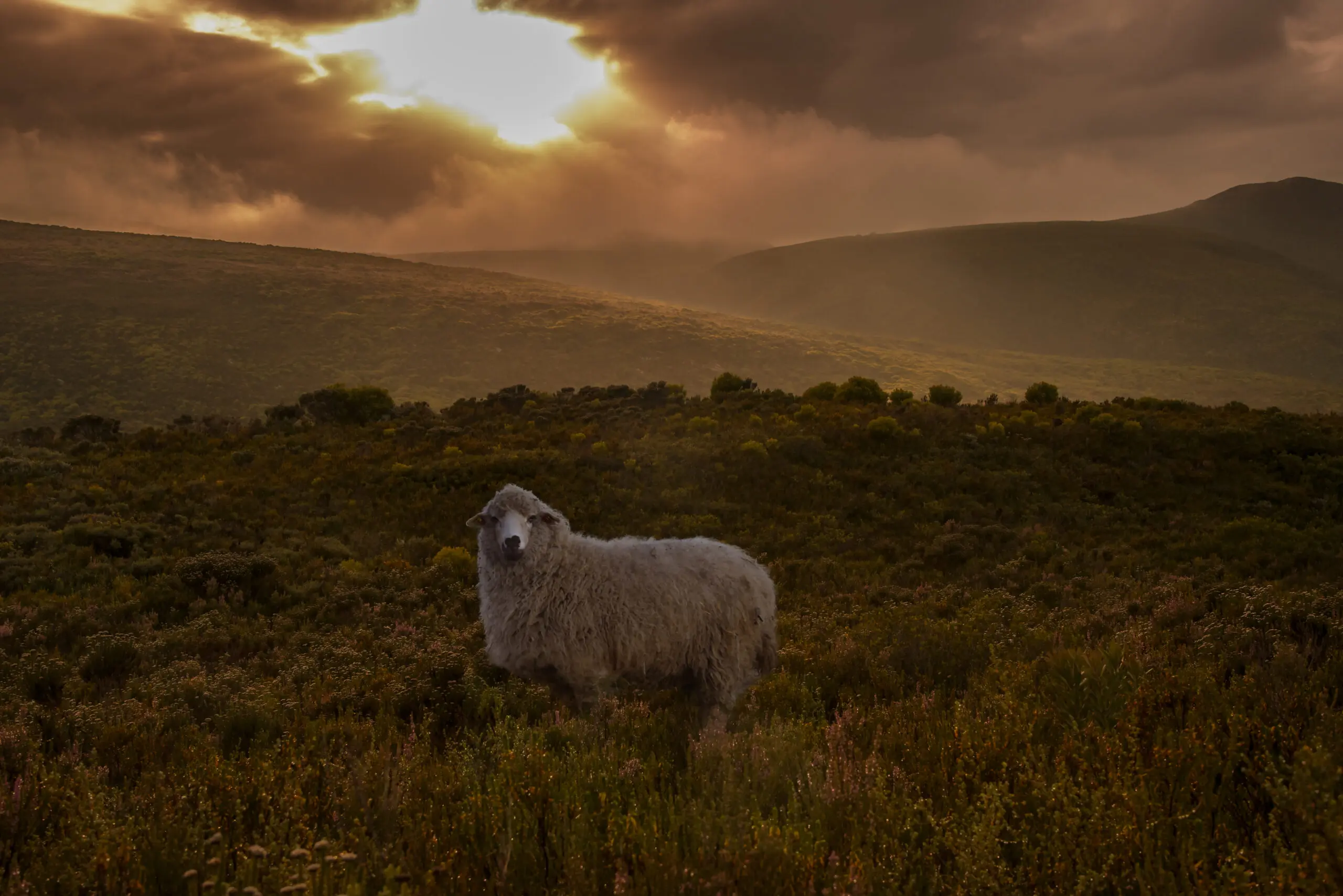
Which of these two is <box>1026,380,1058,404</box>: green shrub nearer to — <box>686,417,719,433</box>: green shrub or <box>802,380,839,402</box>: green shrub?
<box>802,380,839,402</box>: green shrub

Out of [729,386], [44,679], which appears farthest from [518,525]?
[729,386]

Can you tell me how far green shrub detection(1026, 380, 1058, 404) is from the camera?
1421 inches

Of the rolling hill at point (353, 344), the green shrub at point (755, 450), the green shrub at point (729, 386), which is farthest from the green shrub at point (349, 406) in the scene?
the rolling hill at point (353, 344)

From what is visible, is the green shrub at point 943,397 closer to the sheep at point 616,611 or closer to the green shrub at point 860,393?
the green shrub at point 860,393

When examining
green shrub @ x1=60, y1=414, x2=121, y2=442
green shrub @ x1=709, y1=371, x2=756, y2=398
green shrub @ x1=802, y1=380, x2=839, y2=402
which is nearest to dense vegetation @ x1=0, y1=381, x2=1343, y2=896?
green shrub @ x1=60, y1=414, x2=121, y2=442

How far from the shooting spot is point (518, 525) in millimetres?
8500

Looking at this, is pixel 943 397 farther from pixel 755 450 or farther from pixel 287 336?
pixel 287 336

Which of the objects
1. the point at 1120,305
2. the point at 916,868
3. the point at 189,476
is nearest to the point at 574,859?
the point at 916,868

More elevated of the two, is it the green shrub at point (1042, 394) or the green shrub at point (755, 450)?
the green shrub at point (1042, 394)

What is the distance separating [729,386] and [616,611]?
3118 centimetres

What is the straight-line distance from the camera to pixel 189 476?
24391 millimetres

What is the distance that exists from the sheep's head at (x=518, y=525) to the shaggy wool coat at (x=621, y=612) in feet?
0.05

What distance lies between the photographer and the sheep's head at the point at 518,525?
8.51 meters

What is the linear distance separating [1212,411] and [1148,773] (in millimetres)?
34606
